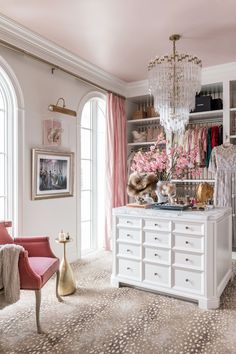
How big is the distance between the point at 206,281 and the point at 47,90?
291cm

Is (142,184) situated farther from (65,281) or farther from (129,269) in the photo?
(65,281)

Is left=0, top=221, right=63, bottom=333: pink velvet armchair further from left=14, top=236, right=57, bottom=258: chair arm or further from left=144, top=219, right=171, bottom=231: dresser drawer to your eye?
left=144, top=219, right=171, bottom=231: dresser drawer

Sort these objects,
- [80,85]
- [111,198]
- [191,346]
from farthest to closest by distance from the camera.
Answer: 1. [111,198]
2. [80,85]
3. [191,346]

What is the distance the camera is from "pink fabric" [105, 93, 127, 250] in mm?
4715

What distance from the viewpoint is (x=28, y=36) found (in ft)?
10.6

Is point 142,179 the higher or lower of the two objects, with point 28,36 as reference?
lower

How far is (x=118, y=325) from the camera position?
2.41 metres

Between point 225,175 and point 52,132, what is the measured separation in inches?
102

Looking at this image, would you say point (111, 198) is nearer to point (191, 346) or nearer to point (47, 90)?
point (47, 90)

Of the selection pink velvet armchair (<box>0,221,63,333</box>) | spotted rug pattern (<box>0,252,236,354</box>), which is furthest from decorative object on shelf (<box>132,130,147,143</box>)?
pink velvet armchair (<box>0,221,63,333</box>)

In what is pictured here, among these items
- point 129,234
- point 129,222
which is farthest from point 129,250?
point 129,222

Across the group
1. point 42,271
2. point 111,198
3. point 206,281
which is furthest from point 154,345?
point 111,198

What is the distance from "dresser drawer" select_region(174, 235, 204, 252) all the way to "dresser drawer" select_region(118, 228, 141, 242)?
0.43 m

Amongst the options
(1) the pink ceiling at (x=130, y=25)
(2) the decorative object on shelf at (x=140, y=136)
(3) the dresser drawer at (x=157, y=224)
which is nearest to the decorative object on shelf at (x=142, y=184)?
(3) the dresser drawer at (x=157, y=224)
